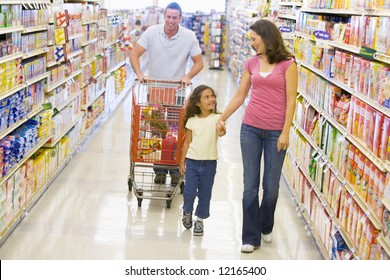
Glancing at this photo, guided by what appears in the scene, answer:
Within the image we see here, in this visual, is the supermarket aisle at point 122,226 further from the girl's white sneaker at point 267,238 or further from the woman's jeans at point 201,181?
the woman's jeans at point 201,181

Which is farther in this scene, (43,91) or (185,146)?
(43,91)

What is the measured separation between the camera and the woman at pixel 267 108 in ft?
14.5

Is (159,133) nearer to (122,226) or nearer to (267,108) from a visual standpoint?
(122,226)

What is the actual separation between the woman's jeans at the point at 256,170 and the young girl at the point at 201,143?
326 millimetres

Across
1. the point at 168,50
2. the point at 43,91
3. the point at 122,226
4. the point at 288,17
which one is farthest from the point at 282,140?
the point at 288,17

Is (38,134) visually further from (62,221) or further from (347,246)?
(347,246)

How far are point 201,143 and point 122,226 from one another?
1.06 meters

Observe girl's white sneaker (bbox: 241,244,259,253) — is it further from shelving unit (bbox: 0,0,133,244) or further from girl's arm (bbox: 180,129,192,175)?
shelving unit (bbox: 0,0,133,244)

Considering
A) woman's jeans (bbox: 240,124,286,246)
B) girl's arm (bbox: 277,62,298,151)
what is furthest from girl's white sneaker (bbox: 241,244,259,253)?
girl's arm (bbox: 277,62,298,151)

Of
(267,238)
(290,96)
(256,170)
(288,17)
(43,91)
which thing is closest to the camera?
(290,96)

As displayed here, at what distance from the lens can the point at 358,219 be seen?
4027 millimetres

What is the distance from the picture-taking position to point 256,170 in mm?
4629
